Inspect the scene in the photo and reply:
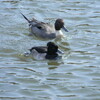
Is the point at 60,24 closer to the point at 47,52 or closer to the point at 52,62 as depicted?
the point at 47,52

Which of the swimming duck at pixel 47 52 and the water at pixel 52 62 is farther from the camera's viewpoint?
the swimming duck at pixel 47 52

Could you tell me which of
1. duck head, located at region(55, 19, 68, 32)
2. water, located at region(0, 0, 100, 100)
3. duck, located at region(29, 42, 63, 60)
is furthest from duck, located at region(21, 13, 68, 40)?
duck, located at region(29, 42, 63, 60)

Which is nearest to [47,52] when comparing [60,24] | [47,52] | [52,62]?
[47,52]

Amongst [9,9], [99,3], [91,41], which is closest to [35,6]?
[9,9]

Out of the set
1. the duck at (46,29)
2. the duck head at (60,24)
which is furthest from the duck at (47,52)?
the duck head at (60,24)

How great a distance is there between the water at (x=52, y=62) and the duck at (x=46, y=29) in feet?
0.86

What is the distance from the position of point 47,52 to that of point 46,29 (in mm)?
2678

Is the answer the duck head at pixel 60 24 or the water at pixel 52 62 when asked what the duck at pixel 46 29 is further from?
the water at pixel 52 62

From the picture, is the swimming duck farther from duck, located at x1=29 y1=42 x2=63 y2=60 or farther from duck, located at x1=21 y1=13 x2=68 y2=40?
duck, located at x1=21 y1=13 x2=68 y2=40

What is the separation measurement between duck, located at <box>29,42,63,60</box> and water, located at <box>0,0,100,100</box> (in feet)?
0.74

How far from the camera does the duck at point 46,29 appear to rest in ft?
56.3

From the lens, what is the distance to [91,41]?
15844mm

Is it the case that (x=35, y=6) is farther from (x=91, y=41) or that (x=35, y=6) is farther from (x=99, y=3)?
(x=91, y=41)

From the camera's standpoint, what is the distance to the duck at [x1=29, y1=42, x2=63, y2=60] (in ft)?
48.0
